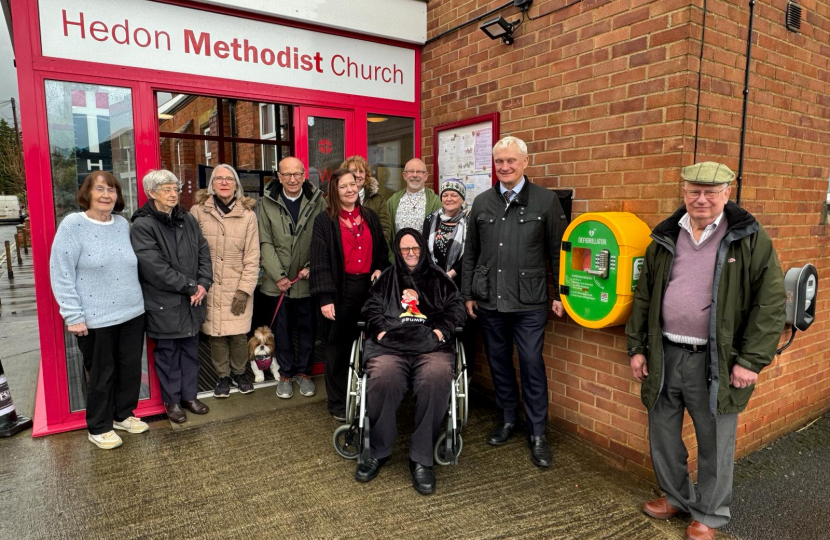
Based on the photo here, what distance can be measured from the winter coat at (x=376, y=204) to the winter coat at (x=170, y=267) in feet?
4.03

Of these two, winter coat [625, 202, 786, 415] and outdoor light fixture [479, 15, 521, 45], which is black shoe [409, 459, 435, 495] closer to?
winter coat [625, 202, 786, 415]

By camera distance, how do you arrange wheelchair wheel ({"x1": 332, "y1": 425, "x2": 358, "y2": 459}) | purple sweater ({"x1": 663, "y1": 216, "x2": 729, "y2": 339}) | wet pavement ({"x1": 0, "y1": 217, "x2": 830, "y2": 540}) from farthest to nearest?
wheelchair wheel ({"x1": 332, "y1": 425, "x2": 358, "y2": 459})
wet pavement ({"x1": 0, "y1": 217, "x2": 830, "y2": 540})
purple sweater ({"x1": 663, "y1": 216, "x2": 729, "y2": 339})

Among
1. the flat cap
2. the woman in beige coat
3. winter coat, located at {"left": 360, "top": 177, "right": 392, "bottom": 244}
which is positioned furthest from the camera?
winter coat, located at {"left": 360, "top": 177, "right": 392, "bottom": 244}

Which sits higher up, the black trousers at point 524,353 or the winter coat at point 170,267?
the winter coat at point 170,267

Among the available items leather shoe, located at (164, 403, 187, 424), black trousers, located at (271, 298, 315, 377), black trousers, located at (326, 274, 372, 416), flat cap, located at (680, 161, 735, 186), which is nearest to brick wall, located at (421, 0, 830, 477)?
flat cap, located at (680, 161, 735, 186)

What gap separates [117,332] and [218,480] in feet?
3.83

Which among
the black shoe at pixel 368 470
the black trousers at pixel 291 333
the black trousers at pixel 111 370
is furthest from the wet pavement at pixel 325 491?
the black trousers at pixel 291 333

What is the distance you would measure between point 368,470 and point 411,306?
3.18 ft

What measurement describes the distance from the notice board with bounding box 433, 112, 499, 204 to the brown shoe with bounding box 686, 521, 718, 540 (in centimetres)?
250

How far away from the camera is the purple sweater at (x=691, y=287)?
2332 mm

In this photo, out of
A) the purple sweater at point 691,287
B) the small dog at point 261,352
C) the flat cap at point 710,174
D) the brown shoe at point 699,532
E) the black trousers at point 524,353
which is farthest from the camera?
the small dog at point 261,352

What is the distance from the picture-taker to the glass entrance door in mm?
4309

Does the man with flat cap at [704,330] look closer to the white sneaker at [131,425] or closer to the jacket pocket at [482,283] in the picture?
the jacket pocket at [482,283]

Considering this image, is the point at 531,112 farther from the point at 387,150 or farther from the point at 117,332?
the point at 117,332
